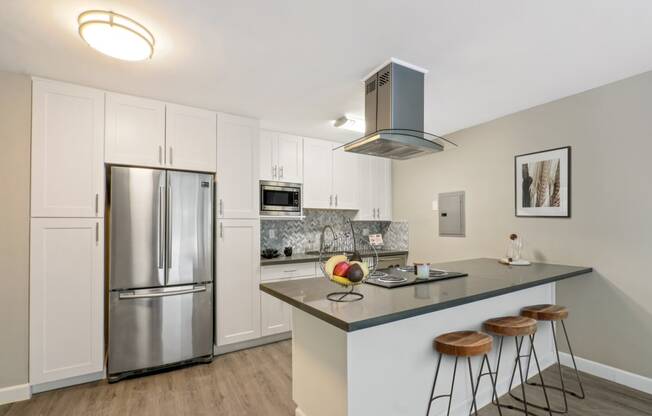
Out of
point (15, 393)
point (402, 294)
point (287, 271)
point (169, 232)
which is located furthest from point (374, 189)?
point (15, 393)

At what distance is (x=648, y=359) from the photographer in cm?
240

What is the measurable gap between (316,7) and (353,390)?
6.50 ft

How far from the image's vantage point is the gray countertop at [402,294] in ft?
4.73

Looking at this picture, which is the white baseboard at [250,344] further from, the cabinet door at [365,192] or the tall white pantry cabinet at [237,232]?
the cabinet door at [365,192]

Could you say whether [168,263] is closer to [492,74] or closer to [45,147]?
[45,147]

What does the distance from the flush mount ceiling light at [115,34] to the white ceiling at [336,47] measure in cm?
6

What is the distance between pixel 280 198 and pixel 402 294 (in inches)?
88.9

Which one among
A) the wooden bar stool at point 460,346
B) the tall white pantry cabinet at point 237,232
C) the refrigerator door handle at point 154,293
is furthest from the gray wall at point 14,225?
the wooden bar stool at point 460,346

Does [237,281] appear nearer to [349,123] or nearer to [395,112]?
[349,123]

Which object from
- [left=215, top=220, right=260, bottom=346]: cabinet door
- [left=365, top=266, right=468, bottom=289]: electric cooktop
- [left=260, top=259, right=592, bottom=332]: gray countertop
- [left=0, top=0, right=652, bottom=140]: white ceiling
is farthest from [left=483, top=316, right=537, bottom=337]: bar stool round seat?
[left=215, top=220, right=260, bottom=346]: cabinet door

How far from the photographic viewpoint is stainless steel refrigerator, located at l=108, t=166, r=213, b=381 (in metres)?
2.68

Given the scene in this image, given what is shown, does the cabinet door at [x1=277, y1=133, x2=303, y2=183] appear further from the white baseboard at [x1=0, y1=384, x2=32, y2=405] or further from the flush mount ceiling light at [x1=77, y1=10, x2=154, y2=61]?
the white baseboard at [x1=0, y1=384, x2=32, y2=405]

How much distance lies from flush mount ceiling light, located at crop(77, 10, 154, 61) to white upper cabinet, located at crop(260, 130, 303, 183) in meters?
1.87

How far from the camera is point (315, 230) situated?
446 cm
